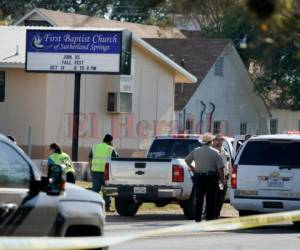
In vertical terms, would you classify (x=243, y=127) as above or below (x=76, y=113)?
below

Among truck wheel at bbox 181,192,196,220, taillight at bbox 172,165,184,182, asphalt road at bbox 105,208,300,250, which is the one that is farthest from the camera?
truck wheel at bbox 181,192,196,220

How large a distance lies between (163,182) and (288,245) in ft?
16.5

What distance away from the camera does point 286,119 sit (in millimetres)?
56625

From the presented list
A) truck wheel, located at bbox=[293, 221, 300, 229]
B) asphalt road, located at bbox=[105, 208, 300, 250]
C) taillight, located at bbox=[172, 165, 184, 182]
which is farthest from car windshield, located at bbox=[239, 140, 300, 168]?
taillight, located at bbox=[172, 165, 184, 182]

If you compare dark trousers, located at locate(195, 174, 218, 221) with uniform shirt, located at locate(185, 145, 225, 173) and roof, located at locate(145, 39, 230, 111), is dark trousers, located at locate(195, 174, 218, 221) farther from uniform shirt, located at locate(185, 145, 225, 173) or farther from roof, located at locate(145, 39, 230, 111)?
roof, located at locate(145, 39, 230, 111)

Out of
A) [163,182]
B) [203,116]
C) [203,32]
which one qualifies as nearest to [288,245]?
[163,182]

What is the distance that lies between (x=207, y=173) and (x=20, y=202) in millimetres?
10235

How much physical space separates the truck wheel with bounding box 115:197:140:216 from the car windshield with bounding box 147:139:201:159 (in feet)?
4.23

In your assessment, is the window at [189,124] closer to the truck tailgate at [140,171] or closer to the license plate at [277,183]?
the truck tailgate at [140,171]

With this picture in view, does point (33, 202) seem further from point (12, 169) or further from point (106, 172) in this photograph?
point (106, 172)

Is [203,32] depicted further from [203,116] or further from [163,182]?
[163,182]

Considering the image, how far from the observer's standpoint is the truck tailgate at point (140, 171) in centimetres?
2083

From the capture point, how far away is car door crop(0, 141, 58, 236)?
8.80 m

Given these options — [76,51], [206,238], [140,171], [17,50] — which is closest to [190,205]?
A: [140,171]
